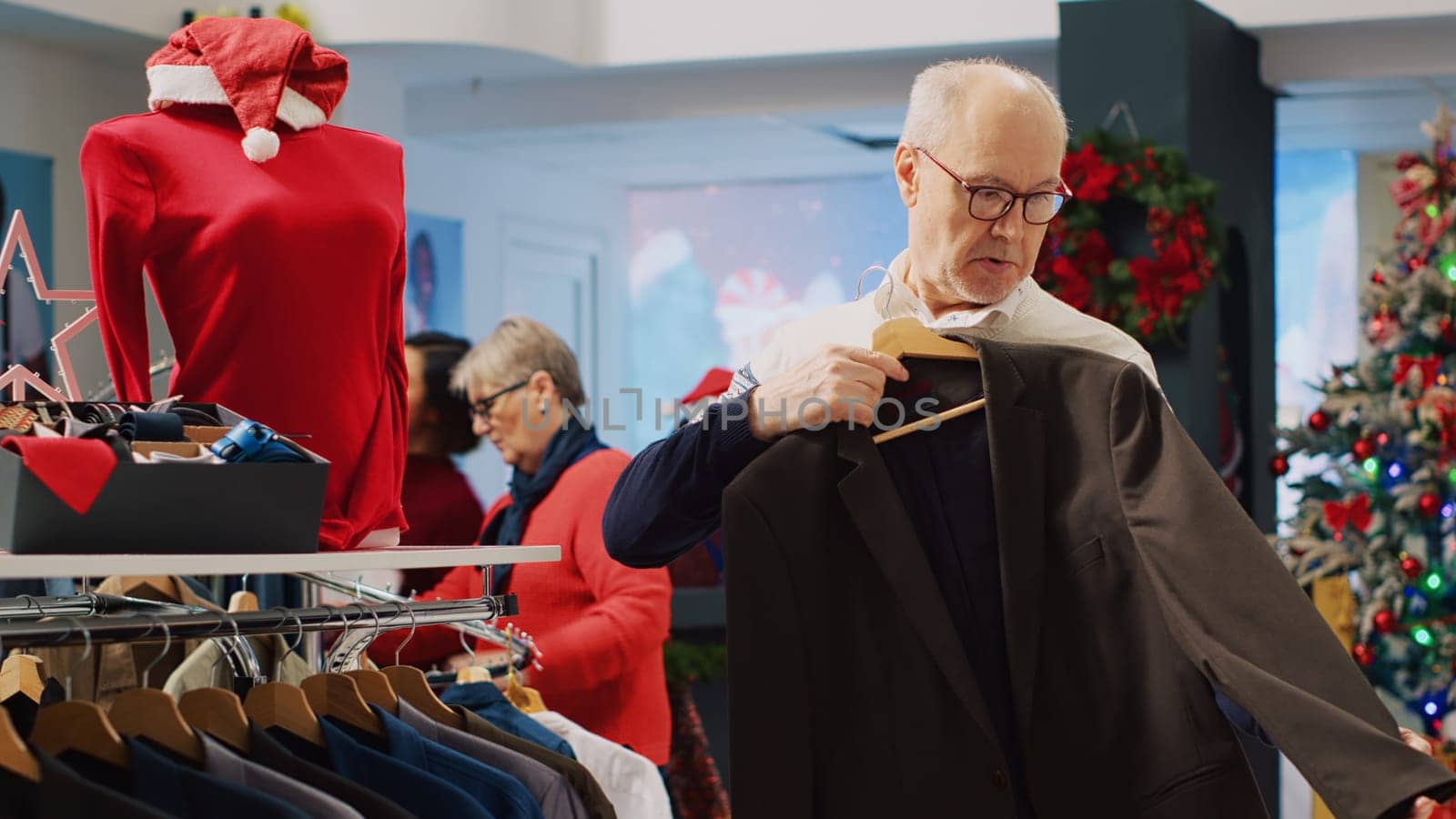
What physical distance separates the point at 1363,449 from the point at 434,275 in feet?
13.8

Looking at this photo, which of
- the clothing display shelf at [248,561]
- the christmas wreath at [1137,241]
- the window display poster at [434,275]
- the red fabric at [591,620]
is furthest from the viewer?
the window display poster at [434,275]

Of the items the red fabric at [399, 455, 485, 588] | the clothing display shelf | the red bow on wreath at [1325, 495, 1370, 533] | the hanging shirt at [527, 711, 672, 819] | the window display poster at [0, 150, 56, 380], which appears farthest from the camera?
the window display poster at [0, 150, 56, 380]

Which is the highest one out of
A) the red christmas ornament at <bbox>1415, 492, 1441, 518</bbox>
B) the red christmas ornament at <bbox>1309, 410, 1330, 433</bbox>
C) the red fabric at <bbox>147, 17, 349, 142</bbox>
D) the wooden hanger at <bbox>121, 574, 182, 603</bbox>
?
the red fabric at <bbox>147, 17, 349, 142</bbox>

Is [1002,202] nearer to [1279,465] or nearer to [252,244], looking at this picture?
[252,244]

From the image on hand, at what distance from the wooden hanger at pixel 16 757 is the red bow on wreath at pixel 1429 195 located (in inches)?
182

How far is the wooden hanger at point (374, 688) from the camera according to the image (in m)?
1.70

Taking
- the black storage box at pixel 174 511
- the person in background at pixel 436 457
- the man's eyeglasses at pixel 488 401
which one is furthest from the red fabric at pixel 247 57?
the person in background at pixel 436 457

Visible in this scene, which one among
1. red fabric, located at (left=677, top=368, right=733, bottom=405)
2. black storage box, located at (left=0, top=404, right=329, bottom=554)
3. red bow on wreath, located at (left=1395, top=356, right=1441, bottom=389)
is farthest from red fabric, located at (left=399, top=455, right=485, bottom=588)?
red bow on wreath, located at (left=1395, top=356, right=1441, bottom=389)

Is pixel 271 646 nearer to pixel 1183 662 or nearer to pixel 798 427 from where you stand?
pixel 798 427

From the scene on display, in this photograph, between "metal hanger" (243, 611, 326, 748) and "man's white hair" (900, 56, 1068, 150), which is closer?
"metal hanger" (243, 611, 326, 748)

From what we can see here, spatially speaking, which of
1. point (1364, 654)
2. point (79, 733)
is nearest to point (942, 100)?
point (79, 733)

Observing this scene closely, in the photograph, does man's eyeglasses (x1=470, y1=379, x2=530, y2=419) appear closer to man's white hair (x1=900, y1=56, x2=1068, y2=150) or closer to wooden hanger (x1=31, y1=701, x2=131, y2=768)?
man's white hair (x1=900, y1=56, x2=1068, y2=150)

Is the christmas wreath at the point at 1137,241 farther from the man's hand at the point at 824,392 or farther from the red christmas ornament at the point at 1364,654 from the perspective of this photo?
the man's hand at the point at 824,392

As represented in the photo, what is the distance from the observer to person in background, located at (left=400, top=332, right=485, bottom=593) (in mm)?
3668
